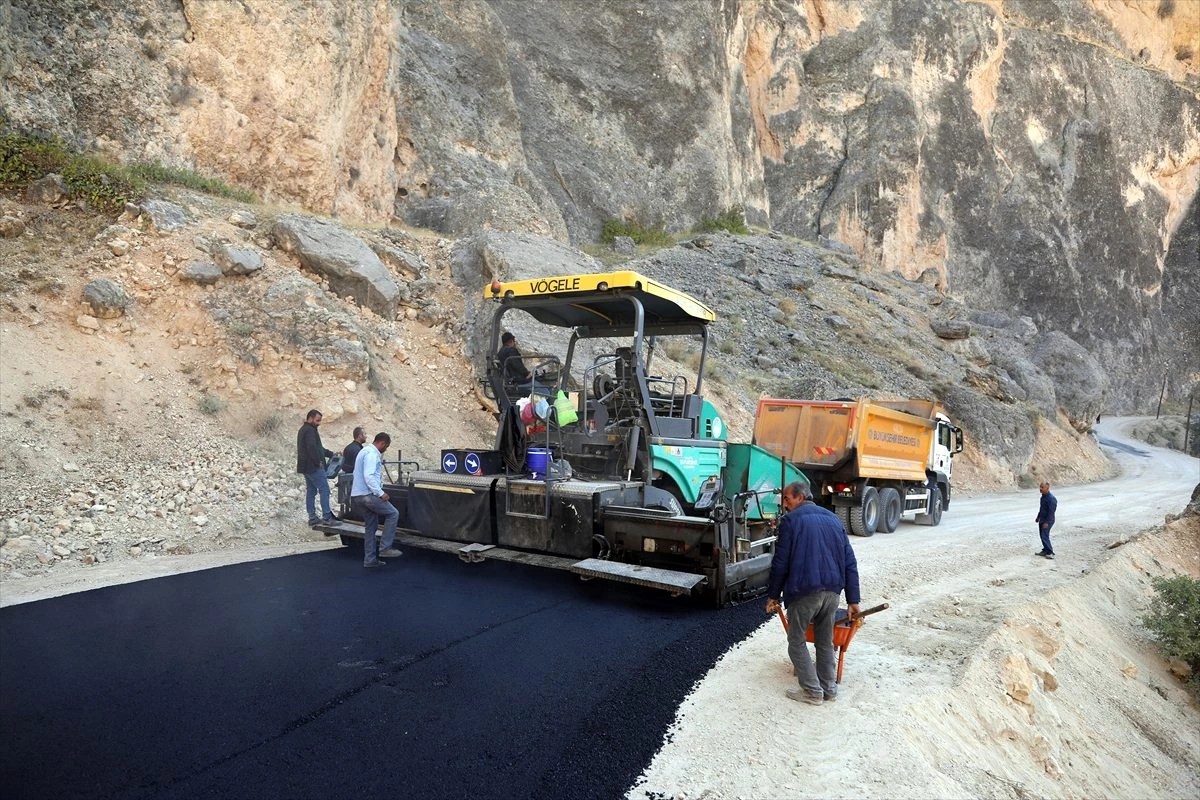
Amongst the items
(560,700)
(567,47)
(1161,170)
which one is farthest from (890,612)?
(1161,170)

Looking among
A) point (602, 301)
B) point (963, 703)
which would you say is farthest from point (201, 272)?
point (963, 703)

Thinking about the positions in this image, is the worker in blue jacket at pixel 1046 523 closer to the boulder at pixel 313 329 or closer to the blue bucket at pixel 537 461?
the blue bucket at pixel 537 461

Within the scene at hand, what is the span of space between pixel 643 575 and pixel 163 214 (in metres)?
10.7

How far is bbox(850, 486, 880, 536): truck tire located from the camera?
11516mm

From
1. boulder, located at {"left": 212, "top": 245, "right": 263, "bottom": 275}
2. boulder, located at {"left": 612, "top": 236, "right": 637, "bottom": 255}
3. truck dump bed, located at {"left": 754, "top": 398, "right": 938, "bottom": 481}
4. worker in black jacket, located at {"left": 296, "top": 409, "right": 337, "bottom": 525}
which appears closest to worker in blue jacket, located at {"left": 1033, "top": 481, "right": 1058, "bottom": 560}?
truck dump bed, located at {"left": 754, "top": 398, "right": 938, "bottom": 481}

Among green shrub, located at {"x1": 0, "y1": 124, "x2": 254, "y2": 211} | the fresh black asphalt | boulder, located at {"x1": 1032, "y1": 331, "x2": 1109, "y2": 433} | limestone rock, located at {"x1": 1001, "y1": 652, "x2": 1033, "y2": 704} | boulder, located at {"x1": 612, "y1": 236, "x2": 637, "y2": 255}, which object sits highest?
boulder, located at {"x1": 612, "y1": 236, "x2": 637, "y2": 255}

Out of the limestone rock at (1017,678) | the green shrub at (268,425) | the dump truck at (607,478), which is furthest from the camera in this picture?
the green shrub at (268,425)

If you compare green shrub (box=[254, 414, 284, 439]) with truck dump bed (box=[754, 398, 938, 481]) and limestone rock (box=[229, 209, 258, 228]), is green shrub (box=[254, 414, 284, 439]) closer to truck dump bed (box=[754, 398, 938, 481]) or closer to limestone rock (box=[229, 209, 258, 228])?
limestone rock (box=[229, 209, 258, 228])

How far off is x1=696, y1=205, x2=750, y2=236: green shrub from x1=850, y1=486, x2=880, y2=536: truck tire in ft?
74.3

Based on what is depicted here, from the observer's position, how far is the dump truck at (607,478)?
6031 mm

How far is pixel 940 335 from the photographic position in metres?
30.2

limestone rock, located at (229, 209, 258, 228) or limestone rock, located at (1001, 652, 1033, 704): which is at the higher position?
limestone rock, located at (229, 209, 258, 228)

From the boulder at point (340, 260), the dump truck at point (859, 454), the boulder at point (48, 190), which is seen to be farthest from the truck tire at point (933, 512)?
the boulder at point (48, 190)

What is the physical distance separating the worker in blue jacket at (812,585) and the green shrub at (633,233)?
2592cm
